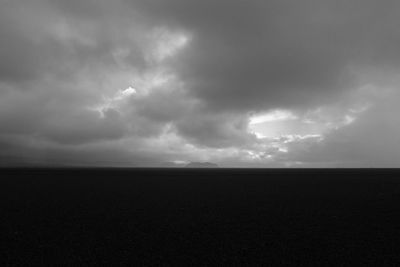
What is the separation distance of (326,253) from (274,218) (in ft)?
25.6

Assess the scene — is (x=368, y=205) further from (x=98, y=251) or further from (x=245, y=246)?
(x=98, y=251)

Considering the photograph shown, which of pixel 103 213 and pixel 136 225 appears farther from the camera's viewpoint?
pixel 103 213

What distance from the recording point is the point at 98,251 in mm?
13094

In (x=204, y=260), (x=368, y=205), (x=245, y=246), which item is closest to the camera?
(x=204, y=260)

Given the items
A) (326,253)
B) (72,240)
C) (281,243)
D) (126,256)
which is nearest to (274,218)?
(281,243)

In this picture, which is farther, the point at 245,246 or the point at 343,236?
the point at 343,236

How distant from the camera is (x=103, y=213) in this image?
2234 centimetres

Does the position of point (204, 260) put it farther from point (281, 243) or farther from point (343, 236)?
point (343, 236)

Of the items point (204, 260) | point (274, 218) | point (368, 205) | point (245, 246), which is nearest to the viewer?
point (204, 260)

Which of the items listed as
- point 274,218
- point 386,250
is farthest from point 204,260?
point 274,218

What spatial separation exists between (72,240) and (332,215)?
17426 millimetres

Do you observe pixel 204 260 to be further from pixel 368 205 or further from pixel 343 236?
pixel 368 205

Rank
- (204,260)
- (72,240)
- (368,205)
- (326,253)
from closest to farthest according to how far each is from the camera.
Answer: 1. (204,260)
2. (326,253)
3. (72,240)
4. (368,205)

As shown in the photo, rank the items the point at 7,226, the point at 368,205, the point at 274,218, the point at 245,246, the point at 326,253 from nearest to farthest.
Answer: the point at 326,253
the point at 245,246
the point at 7,226
the point at 274,218
the point at 368,205
